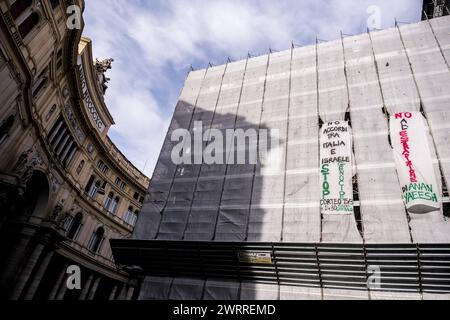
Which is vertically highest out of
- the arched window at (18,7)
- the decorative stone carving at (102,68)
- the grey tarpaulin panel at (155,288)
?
the decorative stone carving at (102,68)

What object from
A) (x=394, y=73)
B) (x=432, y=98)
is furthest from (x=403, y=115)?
(x=394, y=73)

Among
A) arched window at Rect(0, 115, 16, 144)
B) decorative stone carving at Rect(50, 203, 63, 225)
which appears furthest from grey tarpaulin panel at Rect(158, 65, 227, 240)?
decorative stone carving at Rect(50, 203, 63, 225)

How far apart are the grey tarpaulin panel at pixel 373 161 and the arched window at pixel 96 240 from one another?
27.3 meters

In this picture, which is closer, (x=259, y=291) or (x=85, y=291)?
(x=259, y=291)

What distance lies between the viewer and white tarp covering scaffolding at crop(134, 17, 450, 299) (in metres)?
12.4

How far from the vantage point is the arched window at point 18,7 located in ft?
55.2

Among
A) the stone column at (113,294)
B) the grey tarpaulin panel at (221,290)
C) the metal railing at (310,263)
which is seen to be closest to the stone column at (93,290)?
the stone column at (113,294)

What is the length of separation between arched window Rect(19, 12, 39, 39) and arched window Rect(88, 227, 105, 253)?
66.0ft

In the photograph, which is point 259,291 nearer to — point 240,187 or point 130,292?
point 240,187

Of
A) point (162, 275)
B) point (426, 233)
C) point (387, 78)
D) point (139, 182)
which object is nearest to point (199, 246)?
point (162, 275)

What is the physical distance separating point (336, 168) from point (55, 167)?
21471 mm

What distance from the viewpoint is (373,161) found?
43.9 feet

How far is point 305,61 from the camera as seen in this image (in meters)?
19.6

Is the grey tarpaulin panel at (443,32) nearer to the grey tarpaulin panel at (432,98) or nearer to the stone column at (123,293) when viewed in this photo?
the grey tarpaulin panel at (432,98)
